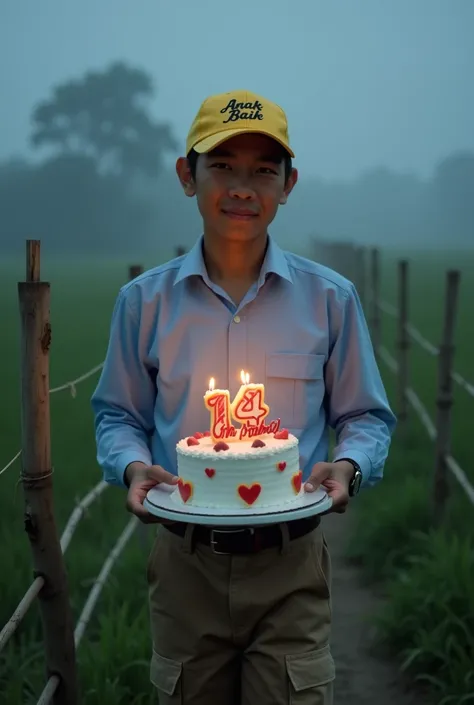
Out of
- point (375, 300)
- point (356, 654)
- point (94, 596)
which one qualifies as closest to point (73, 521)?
point (94, 596)

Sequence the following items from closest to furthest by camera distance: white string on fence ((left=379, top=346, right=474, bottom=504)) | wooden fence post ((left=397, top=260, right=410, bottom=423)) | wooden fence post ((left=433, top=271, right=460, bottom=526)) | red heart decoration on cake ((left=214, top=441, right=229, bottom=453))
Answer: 1. red heart decoration on cake ((left=214, top=441, right=229, bottom=453))
2. white string on fence ((left=379, top=346, right=474, bottom=504))
3. wooden fence post ((left=433, top=271, right=460, bottom=526))
4. wooden fence post ((left=397, top=260, right=410, bottom=423))

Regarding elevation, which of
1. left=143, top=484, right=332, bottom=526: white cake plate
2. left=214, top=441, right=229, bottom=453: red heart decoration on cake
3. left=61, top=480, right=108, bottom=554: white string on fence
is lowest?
left=61, top=480, right=108, bottom=554: white string on fence

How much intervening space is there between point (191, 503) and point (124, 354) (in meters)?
0.41

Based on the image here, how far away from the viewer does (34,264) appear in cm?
198

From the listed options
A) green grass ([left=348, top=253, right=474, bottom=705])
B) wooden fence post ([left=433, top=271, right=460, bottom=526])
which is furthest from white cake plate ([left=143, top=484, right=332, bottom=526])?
wooden fence post ([left=433, top=271, right=460, bottom=526])

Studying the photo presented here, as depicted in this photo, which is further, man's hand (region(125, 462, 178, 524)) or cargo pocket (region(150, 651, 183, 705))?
cargo pocket (region(150, 651, 183, 705))

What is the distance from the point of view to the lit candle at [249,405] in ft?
5.51

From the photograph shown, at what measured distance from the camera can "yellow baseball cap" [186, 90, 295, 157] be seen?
177 centimetres

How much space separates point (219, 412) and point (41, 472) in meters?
0.58

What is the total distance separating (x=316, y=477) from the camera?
168 cm

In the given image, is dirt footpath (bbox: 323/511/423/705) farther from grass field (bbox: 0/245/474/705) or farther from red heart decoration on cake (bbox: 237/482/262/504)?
red heart decoration on cake (bbox: 237/482/262/504)

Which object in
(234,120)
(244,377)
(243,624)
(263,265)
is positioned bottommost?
(243,624)

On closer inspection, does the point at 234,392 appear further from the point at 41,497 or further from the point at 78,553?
the point at 78,553

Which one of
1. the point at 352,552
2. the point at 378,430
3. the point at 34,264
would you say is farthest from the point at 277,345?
the point at 352,552
